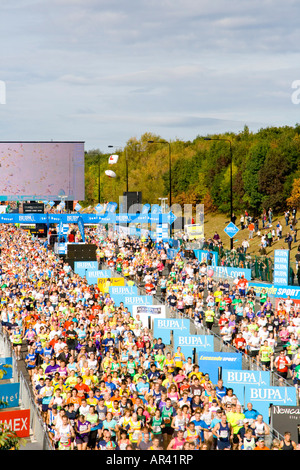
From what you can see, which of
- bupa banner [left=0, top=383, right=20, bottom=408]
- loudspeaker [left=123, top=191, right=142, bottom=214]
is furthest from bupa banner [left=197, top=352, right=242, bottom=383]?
loudspeaker [left=123, top=191, right=142, bottom=214]

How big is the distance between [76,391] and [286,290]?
13004 millimetres

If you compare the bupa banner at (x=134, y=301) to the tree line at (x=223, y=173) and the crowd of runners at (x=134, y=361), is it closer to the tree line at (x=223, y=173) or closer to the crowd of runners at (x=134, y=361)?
the crowd of runners at (x=134, y=361)

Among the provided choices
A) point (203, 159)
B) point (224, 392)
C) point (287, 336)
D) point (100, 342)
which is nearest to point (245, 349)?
point (287, 336)

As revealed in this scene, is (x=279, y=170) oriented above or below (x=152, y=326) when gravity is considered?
above

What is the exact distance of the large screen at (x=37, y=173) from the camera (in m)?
79.0

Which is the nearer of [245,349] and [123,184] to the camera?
[245,349]

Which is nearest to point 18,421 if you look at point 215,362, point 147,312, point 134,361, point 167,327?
point 134,361

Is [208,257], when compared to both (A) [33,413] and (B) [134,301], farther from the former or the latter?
(A) [33,413]

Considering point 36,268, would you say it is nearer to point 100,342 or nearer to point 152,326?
point 152,326

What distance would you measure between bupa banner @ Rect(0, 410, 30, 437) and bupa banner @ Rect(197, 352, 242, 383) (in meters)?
4.63

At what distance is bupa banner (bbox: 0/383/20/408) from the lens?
17.6 m

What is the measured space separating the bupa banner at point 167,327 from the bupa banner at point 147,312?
5.70ft
